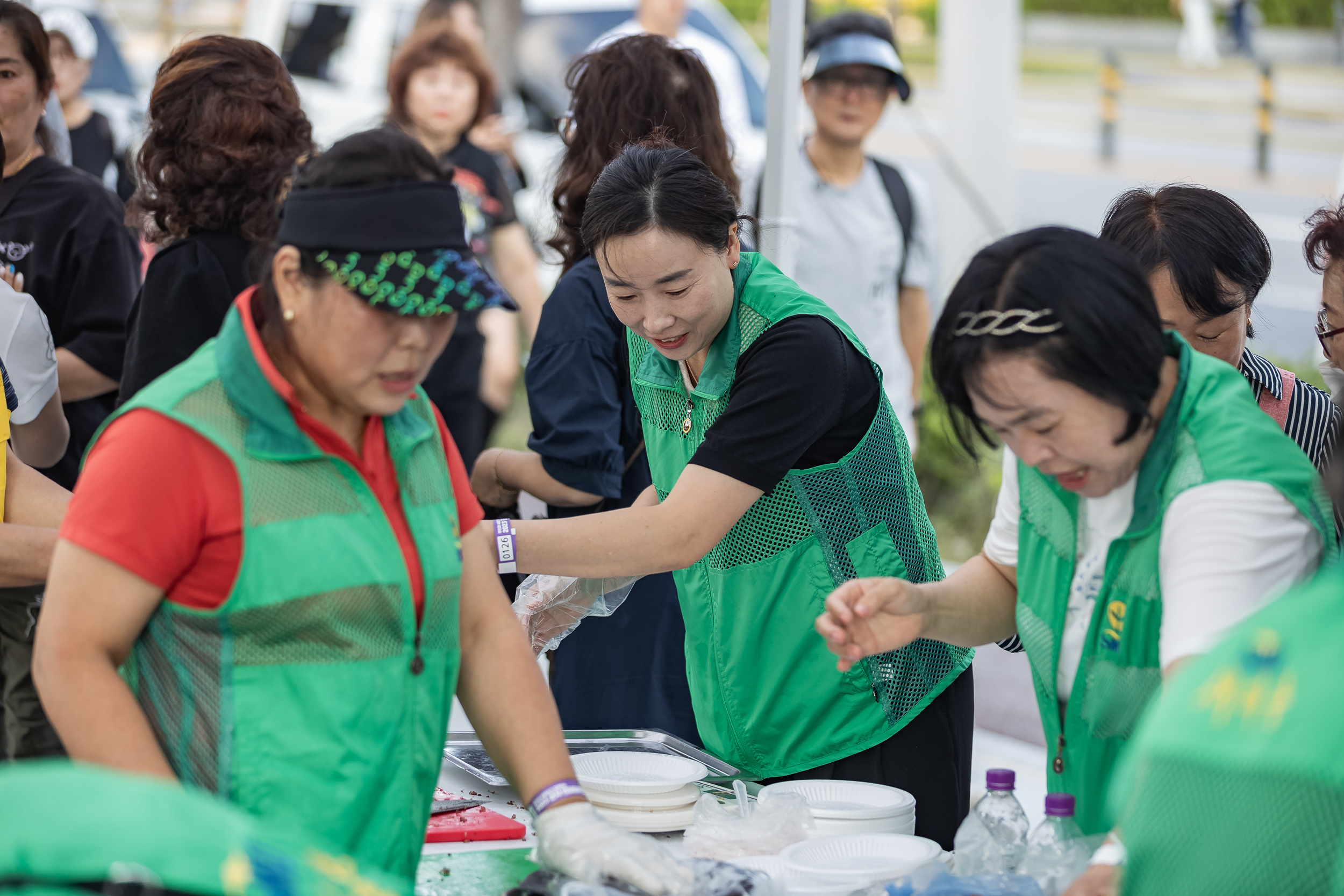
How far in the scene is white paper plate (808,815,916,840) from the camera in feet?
6.64

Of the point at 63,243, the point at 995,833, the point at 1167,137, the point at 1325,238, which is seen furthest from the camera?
the point at 1167,137

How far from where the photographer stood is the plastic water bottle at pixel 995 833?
1848 millimetres

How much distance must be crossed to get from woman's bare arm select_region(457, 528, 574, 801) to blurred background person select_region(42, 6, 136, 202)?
11.9 feet

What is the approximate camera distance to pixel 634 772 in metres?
2.24

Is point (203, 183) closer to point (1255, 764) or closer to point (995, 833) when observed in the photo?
point (995, 833)

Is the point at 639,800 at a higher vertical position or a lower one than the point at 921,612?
lower

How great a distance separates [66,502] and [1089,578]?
5.26 ft

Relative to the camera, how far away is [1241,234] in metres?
2.38

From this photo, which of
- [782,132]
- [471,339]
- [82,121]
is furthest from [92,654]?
[82,121]

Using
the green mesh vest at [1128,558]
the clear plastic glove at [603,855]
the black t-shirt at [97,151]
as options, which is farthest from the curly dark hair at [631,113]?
the black t-shirt at [97,151]

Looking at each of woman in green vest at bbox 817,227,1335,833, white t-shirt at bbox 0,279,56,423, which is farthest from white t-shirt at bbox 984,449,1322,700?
white t-shirt at bbox 0,279,56,423

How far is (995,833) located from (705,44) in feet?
23.4

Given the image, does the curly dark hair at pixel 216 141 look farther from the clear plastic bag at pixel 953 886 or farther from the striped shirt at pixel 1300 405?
the striped shirt at pixel 1300 405

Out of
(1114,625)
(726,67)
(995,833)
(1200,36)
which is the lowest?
(995,833)
